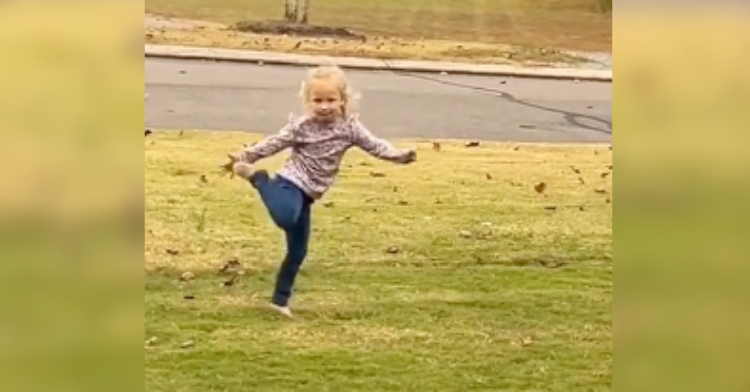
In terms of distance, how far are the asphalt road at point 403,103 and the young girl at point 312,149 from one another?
3361mm

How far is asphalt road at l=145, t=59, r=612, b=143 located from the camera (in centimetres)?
737

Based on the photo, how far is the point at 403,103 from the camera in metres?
8.48

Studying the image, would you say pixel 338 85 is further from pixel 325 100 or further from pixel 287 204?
pixel 287 204

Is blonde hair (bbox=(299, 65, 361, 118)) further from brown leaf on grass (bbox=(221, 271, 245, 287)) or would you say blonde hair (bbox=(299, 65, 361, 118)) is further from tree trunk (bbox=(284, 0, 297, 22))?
tree trunk (bbox=(284, 0, 297, 22))

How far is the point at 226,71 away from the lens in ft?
30.1

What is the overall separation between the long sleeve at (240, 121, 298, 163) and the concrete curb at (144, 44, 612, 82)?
542 centimetres

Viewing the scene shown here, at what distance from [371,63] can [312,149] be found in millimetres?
6470

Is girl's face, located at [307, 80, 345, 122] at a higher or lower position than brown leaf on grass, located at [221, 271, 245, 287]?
higher
